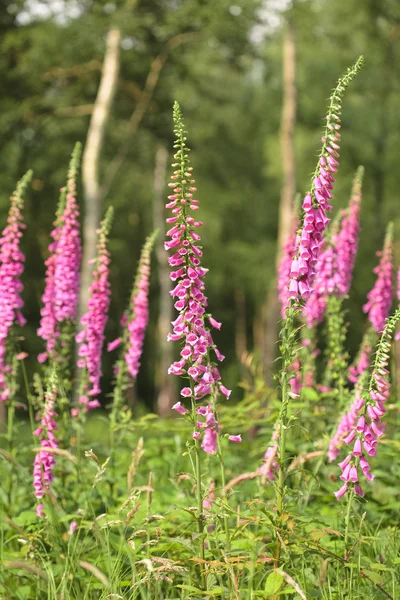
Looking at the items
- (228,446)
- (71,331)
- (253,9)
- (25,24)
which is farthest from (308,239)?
(25,24)

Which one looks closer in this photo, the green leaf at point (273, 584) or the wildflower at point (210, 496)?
the green leaf at point (273, 584)

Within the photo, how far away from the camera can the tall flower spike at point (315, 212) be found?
376cm

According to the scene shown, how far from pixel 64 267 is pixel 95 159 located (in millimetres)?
12319

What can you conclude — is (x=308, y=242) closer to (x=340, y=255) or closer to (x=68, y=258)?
(x=68, y=258)

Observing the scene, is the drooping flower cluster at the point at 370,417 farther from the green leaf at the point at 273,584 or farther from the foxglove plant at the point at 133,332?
the foxglove plant at the point at 133,332

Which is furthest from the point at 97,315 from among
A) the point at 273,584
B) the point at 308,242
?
the point at 273,584

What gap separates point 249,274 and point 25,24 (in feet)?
36.8

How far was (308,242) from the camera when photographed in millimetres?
3779

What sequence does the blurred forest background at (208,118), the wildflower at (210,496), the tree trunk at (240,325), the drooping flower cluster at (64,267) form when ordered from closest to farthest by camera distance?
1. the wildflower at (210,496)
2. the drooping flower cluster at (64,267)
3. the blurred forest background at (208,118)
4. the tree trunk at (240,325)

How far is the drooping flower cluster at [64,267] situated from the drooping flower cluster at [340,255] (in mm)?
1984

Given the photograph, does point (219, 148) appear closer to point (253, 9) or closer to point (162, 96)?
point (162, 96)

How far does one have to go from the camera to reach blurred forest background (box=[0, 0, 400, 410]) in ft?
64.0

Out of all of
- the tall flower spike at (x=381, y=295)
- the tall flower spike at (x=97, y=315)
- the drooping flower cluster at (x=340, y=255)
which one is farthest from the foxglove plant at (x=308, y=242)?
the tall flower spike at (x=381, y=295)

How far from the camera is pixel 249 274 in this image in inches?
→ 1117
